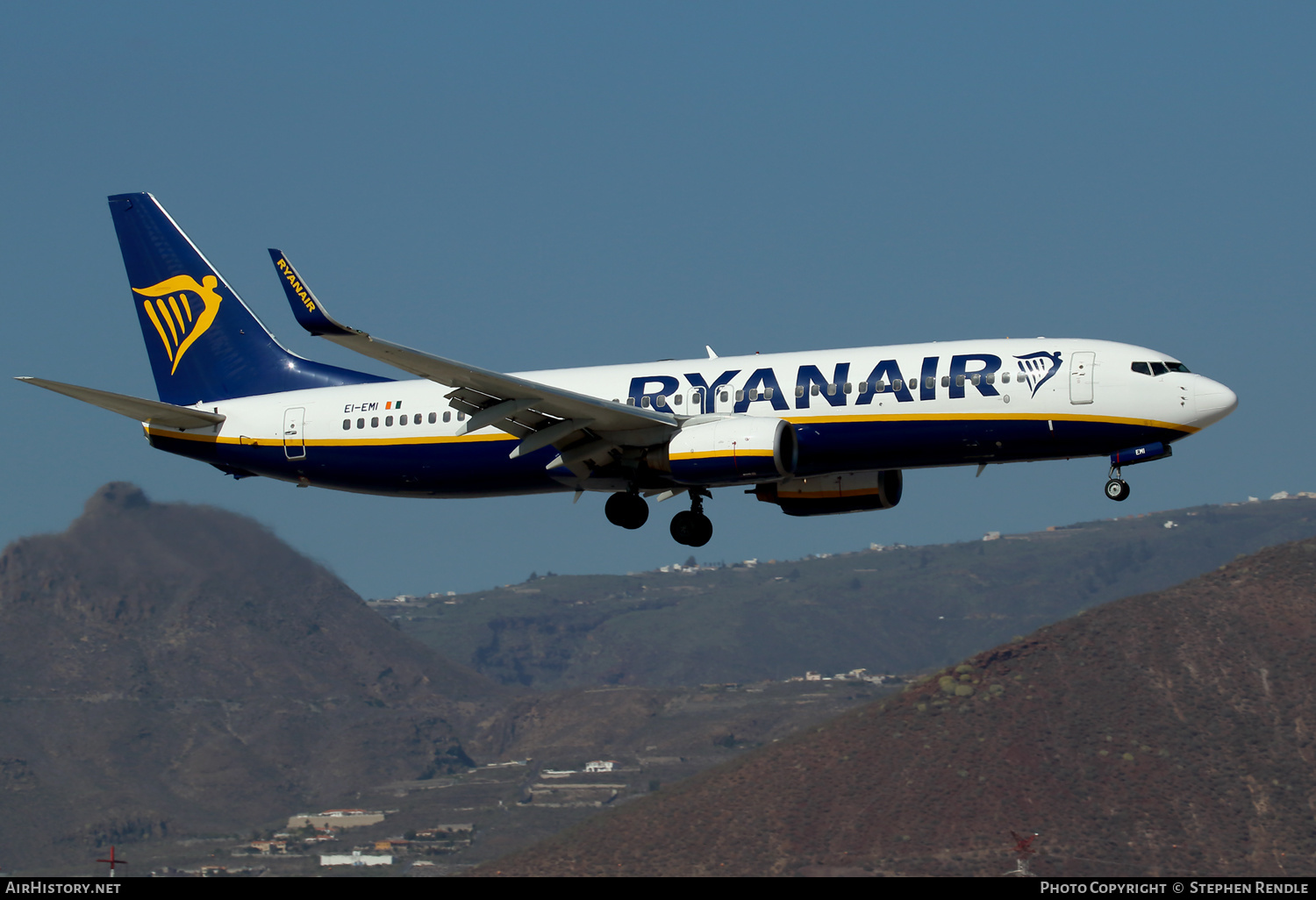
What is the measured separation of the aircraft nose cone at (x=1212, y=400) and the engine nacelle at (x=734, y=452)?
11301 mm

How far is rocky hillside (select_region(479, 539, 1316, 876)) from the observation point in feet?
522

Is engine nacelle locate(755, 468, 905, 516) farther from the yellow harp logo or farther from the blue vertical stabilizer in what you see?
the yellow harp logo

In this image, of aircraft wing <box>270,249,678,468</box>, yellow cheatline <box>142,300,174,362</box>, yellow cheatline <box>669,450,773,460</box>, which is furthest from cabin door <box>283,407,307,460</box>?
yellow cheatline <box>669,450,773,460</box>

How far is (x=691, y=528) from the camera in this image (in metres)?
53.3

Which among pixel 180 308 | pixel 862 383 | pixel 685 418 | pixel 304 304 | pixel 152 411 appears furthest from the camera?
pixel 180 308

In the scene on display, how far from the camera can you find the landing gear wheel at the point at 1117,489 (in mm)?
47375

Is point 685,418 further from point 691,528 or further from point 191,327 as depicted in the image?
point 191,327

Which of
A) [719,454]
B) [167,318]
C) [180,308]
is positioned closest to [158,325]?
[167,318]

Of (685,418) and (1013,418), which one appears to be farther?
(685,418)

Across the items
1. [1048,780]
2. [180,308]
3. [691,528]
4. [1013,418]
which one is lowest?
[1048,780]

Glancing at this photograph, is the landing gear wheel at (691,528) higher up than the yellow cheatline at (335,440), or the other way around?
the yellow cheatline at (335,440)

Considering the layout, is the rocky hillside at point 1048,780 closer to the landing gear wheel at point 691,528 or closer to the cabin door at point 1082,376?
the landing gear wheel at point 691,528

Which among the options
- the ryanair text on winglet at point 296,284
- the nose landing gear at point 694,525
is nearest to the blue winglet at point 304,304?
the ryanair text on winglet at point 296,284

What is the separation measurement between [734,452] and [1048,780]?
134 m
